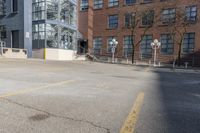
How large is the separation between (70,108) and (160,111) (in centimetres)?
211

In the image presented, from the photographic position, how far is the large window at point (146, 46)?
39.9 meters

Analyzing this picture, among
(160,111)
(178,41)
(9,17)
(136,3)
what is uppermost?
(136,3)

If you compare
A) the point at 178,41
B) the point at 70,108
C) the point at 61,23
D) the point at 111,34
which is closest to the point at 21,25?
the point at 61,23

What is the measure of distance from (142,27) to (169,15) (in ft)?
16.2

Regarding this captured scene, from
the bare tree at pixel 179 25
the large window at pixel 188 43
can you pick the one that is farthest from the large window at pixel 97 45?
the large window at pixel 188 43

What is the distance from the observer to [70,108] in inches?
211

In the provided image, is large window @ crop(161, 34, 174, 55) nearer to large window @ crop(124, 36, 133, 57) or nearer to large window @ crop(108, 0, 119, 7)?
large window @ crop(124, 36, 133, 57)

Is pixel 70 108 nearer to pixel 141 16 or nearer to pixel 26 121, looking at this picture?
pixel 26 121

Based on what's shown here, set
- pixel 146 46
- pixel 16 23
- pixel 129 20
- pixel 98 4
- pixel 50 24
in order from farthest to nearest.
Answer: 1. pixel 98 4
2. pixel 129 20
3. pixel 146 46
4. pixel 50 24
5. pixel 16 23

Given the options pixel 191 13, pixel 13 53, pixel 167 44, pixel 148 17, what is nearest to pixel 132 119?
pixel 13 53

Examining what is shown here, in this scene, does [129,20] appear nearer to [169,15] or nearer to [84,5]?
[169,15]

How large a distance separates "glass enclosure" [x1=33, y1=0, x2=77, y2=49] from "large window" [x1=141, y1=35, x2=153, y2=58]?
13.9 m

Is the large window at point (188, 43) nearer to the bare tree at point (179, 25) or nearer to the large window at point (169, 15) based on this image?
the bare tree at point (179, 25)

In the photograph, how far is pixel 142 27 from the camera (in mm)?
40719
